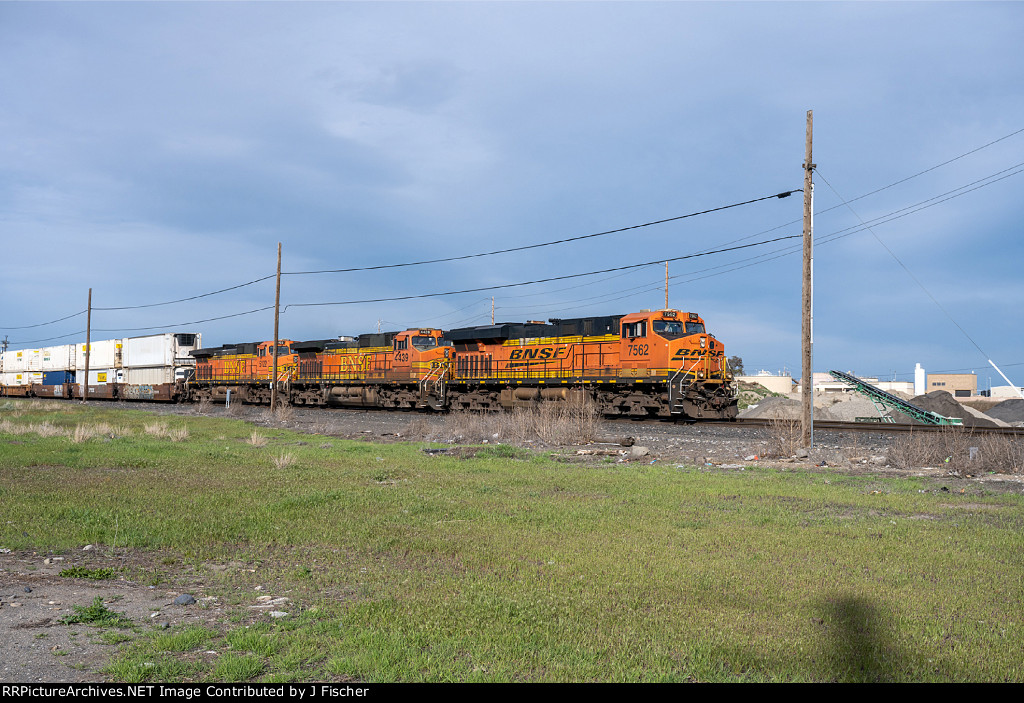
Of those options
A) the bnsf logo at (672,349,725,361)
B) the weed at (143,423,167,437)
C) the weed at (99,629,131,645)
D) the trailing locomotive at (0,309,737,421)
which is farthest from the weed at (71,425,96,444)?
the bnsf logo at (672,349,725,361)

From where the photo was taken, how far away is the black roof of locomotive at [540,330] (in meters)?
28.6

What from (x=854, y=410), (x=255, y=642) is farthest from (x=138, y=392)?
(x=255, y=642)

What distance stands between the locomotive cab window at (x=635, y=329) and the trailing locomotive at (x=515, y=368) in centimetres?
4

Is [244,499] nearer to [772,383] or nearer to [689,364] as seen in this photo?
[689,364]

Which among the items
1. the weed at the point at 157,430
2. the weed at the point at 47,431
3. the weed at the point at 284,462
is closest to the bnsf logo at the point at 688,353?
the weed at the point at 284,462

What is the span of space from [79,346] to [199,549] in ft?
211

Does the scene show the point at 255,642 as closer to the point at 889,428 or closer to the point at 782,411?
the point at 889,428

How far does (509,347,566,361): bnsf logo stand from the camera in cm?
2990

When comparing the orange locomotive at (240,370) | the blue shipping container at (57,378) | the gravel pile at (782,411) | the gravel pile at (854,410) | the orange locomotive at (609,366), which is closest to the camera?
the orange locomotive at (609,366)

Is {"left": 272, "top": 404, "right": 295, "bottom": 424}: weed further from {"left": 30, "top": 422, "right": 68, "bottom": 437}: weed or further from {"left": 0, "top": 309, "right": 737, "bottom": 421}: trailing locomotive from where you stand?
{"left": 30, "top": 422, "right": 68, "bottom": 437}: weed

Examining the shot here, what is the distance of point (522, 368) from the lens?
1227 inches

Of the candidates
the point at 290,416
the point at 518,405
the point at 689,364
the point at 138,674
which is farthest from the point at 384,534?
the point at 290,416

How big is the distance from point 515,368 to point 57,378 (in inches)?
2046

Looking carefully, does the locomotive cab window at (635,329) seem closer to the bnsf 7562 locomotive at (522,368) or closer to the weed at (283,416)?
the bnsf 7562 locomotive at (522,368)
